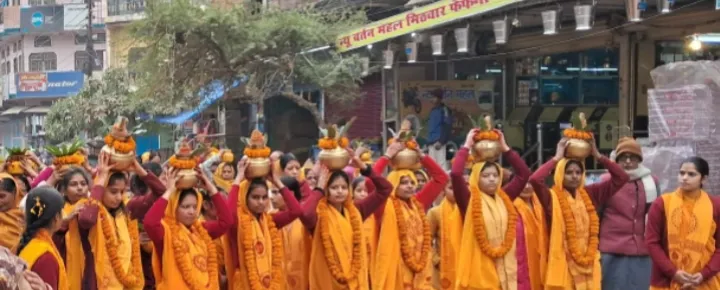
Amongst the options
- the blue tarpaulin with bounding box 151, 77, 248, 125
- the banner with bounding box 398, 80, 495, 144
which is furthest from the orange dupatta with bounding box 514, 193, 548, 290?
the blue tarpaulin with bounding box 151, 77, 248, 125

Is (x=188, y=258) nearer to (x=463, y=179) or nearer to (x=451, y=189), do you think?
(x=463, y=179)

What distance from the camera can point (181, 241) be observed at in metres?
7.18

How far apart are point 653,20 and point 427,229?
658cm

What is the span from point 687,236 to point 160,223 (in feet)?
11.7

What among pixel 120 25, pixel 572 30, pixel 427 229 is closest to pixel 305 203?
pixel 427 229

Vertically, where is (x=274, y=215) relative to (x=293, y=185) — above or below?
below

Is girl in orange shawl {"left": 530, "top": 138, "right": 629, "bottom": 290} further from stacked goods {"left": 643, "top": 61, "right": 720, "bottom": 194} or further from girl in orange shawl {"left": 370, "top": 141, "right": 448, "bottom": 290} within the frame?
stacked goods {"left": 643, "top": 61, "right": 720, "bottom": 194}

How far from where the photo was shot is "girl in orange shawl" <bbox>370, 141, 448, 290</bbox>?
8.09 m

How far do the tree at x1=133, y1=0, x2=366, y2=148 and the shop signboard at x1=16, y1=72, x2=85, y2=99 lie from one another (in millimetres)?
29339

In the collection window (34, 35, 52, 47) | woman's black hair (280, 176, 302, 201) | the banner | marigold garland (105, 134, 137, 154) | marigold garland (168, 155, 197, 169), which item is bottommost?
woman's black hair (280, 176, 302, 201)

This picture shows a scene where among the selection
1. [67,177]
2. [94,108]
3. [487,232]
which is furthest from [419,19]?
[94,108]

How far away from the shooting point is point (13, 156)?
839 cm

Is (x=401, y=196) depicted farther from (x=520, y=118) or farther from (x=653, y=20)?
(x=520, y=118)

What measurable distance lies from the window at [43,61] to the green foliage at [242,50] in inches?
1349
